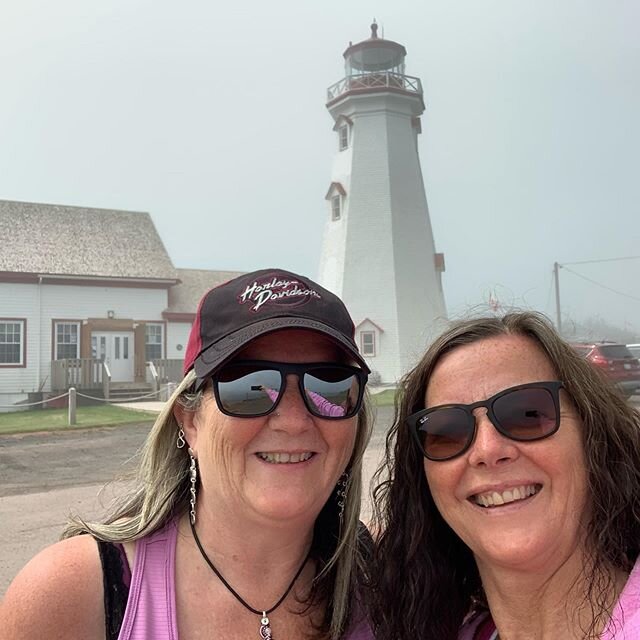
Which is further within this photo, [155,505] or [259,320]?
[155,505]

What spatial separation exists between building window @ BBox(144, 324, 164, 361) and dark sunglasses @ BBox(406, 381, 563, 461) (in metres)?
24.6

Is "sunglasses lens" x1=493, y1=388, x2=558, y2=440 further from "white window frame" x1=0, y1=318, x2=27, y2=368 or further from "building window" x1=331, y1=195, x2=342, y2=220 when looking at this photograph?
"building window" x1=331, y1=195, x2=342, y2=220

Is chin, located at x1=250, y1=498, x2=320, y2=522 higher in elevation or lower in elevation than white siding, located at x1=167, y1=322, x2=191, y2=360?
lower

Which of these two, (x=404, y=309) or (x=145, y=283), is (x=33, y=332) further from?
(x=404, y=309)

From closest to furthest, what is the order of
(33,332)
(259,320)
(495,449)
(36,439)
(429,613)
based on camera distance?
(495,449) → (259,320) → (429,613) → (36,439) → (33,332)

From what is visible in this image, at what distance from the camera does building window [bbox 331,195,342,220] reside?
93.6 feet

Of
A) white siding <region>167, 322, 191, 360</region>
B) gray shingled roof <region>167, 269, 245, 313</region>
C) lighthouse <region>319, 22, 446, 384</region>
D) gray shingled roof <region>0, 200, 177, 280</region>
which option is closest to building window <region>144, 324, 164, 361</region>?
white siding <region>167, 322, 191, 360</region>

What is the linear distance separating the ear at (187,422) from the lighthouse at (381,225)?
24.0m

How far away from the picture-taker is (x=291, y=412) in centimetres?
183

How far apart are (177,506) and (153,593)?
1.09 feet

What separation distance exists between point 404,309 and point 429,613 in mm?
25259

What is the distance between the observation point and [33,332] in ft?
78.9

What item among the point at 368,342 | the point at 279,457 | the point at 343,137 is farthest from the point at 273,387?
the point at 343,137

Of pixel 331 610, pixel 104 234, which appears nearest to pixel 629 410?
pixel 331 610
